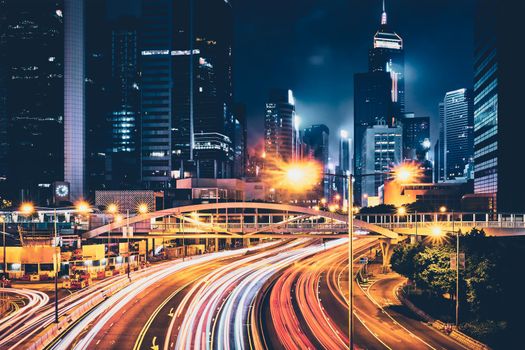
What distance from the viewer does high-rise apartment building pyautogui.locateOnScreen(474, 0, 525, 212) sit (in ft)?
322

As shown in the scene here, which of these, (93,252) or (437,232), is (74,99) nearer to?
(93,252)

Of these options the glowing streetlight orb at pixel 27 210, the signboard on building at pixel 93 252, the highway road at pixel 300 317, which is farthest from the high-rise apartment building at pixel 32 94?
the highway road at pixel 300 317

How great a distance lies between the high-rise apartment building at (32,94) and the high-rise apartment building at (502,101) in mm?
156463

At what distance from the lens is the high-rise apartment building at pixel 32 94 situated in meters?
182

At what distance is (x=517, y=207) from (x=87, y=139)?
156 m

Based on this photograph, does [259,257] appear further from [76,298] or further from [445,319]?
[445,319]

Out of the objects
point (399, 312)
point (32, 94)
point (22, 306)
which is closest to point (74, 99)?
point (32, 94)

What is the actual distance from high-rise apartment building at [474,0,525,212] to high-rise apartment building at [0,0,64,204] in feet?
513

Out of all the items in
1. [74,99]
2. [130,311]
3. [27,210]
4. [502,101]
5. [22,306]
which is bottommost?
[22,306]

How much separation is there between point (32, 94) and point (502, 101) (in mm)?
177131

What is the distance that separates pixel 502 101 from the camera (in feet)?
334

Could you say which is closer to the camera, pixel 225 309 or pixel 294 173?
pixel 294 173

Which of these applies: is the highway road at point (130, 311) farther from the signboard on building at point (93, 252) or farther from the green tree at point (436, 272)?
the green tree at point (436, 272)

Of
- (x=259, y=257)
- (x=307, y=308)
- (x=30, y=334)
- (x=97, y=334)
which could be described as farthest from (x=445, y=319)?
(x=259, y=257)
